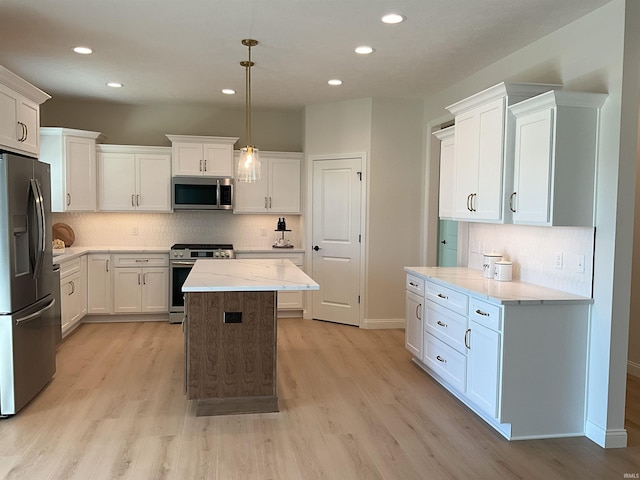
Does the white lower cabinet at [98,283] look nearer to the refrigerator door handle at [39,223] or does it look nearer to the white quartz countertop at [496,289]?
the refrigerator door handle at [39,223]

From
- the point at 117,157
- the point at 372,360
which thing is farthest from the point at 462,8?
the point at 117,157

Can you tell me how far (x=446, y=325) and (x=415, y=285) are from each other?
Answer: 66 cm

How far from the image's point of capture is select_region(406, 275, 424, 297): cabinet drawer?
4.26 metres

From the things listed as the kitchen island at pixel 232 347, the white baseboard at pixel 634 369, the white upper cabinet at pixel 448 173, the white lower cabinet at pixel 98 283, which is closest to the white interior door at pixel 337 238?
the white upper cabinet at pixel 448 173

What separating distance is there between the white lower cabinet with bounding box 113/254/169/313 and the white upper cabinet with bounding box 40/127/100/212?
79cm

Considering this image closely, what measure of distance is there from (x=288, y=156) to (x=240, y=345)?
3.55 metres

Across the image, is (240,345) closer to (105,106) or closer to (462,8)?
(462,8)

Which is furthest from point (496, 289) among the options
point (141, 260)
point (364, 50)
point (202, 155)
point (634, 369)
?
point (141, 260)

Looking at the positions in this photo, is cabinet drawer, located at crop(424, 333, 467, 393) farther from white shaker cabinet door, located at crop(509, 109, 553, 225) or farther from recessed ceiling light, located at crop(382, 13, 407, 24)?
recessed ceiling light, located at crop(382, 13, 407, 24)

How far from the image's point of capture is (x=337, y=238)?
6.16 meters

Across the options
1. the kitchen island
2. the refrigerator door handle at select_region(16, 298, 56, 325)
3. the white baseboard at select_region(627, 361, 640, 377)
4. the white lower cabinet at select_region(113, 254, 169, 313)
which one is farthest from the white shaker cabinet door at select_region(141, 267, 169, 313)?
the white baseboard at select_region(627, 361, 640, 377)

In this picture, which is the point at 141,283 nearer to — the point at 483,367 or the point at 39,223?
the point at 39,223

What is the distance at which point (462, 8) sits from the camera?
3.21 m

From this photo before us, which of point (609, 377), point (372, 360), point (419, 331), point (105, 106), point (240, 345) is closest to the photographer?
point (609, 377)
